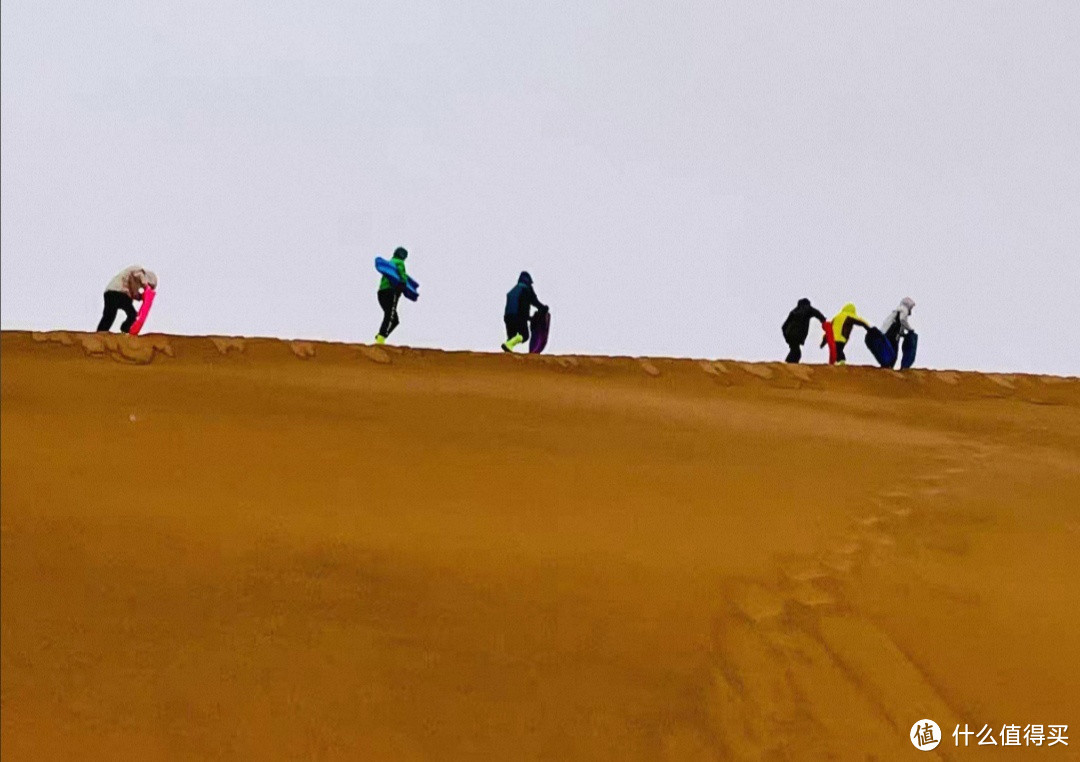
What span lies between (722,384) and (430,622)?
129 inches

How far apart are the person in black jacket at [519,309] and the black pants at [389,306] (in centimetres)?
80

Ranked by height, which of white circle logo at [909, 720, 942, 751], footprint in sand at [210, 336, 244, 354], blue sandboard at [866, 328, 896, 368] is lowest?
white circle logo at [909, 720, 942, 751]

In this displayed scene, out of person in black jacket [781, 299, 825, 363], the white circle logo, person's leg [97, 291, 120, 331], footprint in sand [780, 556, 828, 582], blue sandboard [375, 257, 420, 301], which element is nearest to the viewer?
the white circle logo

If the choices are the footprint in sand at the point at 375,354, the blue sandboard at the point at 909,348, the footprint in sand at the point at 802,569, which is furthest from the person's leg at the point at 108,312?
the blue sandboard at the point at 909,348

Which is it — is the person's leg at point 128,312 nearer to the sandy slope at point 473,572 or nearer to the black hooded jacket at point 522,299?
the sandy slope at point 473,572

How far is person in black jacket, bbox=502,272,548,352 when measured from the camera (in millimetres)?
6703

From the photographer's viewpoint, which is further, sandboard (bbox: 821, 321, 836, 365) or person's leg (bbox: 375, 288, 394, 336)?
sandboard (bbox: 821, 321, 836, 365)

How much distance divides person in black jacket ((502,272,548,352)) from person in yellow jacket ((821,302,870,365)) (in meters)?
2.24

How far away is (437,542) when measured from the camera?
164 inches

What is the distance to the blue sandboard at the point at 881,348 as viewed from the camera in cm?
734

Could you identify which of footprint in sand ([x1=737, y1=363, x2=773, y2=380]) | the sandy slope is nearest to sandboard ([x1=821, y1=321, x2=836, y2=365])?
footprint in sand ([x1=737, y1=363, x2=773, y2=380])

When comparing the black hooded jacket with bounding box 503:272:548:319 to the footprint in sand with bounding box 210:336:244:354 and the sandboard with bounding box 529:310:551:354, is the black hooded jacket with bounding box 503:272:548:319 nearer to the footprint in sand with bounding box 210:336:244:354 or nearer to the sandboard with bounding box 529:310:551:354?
the sandboard with bounding box 529:310:551:354

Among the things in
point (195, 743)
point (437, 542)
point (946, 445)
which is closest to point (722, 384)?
point (946, 445)

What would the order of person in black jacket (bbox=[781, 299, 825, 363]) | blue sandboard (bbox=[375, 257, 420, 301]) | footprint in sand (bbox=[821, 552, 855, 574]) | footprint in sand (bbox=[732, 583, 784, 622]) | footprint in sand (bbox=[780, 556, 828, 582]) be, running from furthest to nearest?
person in black jacket (bbox=[781, 299, 825, 363]), blue sandboard (bbox=[375, 257, 420, 301]), footprint in sand (bbox=[821, 552, 855, 574]), footprint in sand (bbox=[780, 556, 828, 582]), footprint in sand (bbox=[732, 583, 784, 622])
